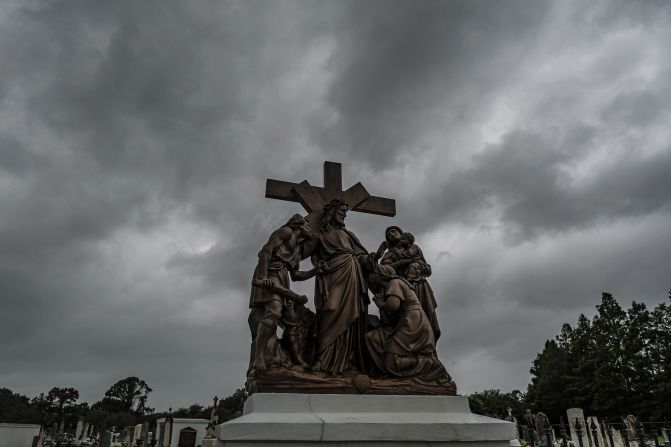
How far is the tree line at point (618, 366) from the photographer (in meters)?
34.3

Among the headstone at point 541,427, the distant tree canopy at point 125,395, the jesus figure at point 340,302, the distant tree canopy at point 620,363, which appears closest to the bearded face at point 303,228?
the jesus figure at point 340,302

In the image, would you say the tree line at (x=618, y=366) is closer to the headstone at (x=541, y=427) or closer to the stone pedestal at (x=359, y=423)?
the headstone at (x=541, y=427)

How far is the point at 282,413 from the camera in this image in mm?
5508

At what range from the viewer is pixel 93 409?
2948 inches

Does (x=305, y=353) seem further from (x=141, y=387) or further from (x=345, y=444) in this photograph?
(x=141, y=387)

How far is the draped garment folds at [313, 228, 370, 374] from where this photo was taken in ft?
21.3

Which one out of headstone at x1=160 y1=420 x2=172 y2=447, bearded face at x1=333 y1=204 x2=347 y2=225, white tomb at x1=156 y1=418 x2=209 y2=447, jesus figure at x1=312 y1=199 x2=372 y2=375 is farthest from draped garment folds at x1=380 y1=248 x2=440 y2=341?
headstone at x1=160 y1=420 x2=172 y2=447

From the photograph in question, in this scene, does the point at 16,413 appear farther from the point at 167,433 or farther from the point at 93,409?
the point at 167,433

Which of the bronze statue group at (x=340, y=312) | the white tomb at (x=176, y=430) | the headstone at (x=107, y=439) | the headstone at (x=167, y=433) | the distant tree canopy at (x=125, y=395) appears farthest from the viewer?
the distant tree canopy at (x=125, y=395)

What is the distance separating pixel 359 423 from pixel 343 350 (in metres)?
1.41

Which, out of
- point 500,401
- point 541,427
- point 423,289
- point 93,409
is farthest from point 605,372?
point 93,409

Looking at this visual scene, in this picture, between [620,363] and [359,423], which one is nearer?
[359,423]

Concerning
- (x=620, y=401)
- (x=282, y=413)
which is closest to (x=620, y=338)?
(x=620, y=401)

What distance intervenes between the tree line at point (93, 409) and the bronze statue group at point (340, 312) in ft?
134
